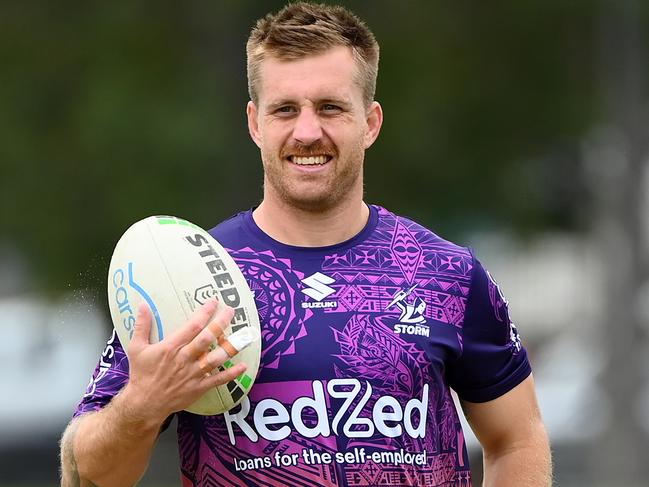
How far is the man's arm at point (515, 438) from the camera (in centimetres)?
479

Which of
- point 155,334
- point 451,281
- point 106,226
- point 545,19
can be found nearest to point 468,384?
point 451,281

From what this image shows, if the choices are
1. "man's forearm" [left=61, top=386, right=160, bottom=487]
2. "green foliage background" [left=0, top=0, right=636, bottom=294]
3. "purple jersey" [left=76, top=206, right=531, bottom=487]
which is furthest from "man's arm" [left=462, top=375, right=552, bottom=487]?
"green foliage background" [left=0, top=0, right=636, bottom=294]

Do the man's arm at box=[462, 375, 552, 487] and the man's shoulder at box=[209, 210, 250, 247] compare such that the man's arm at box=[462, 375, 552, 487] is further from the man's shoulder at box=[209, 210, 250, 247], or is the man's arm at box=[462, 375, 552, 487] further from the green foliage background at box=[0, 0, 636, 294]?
the green foliage background at box=[0, 0, 636, 294]

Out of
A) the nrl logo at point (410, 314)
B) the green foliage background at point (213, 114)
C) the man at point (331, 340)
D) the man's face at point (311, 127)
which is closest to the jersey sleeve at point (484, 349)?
the man at point (331, 340)

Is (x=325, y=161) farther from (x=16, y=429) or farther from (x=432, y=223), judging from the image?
(x=16, y=429)

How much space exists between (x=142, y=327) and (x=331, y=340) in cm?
63

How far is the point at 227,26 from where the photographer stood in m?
18.6

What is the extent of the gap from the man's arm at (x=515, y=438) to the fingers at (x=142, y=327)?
1239mm

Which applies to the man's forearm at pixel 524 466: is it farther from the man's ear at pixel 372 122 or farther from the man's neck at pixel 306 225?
the man's ear at pixel 372 122

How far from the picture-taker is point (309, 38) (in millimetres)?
4516

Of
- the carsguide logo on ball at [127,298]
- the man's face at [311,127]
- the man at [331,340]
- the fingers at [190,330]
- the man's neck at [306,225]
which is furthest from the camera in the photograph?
the man's neck at [306,225]

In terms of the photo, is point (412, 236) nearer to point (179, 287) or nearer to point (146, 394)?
point (179, 287)

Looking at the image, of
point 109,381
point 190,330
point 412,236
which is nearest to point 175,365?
point 190,330

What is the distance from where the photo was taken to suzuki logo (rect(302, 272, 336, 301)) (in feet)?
14.6
